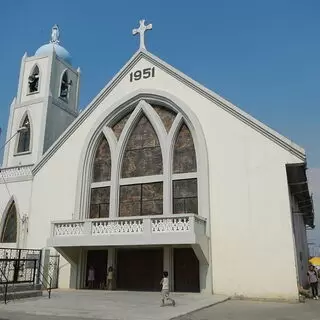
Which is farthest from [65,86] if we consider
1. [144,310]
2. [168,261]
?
[144,310]

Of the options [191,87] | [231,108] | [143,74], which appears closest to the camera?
[231,108]

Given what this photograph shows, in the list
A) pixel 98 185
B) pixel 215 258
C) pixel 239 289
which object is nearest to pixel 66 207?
pixel 98 185

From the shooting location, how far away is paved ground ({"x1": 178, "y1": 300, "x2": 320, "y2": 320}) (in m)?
9.84

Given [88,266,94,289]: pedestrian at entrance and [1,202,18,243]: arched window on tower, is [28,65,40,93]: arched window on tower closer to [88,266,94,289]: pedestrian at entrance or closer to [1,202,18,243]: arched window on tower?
[1,202,18,243]: arched window on tower

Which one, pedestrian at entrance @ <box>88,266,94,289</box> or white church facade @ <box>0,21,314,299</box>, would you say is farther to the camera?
pedestrian at entrance @ <box>88,266,94,289</box>

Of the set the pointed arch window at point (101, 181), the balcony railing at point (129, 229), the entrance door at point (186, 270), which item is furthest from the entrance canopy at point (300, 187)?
the pointed arch window at point (101, 181)

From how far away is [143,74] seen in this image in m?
20.0

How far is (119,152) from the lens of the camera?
1938cm

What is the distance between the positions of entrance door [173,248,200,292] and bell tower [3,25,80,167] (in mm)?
11957

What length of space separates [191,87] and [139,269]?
31.1ft

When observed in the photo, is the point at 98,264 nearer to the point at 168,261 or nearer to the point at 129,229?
the point at 129,229

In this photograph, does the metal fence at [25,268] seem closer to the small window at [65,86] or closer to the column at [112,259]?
the column at [112,259]

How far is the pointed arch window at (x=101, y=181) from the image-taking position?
62.7 ft

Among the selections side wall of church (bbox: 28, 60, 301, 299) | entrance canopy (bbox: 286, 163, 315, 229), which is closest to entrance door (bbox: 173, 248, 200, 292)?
side wall of church (bbox: 28, 60, 301, 299)
